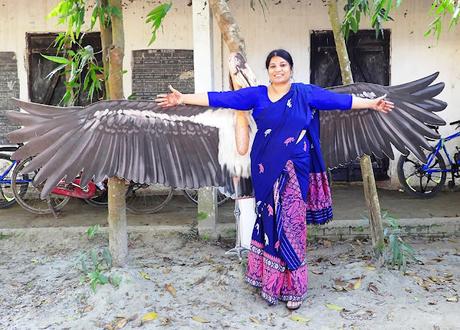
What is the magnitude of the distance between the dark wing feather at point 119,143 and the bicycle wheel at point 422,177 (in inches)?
161

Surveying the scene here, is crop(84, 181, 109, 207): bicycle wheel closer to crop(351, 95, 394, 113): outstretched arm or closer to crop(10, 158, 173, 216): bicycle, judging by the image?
crop(10, 158, 173, 216): bicycle

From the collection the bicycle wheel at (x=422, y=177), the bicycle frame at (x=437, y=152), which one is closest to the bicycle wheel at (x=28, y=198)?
the bicycle wheel at (x=422, y=177)

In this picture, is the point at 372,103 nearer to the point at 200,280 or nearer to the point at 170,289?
the point at 200,280

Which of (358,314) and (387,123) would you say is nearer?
(358,314)

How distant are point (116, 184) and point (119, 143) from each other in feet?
1.92

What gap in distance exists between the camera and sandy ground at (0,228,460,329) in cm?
347

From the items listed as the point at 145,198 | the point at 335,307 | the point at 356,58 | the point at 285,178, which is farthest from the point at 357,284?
the point at 356,58

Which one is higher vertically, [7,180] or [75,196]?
[7,180]

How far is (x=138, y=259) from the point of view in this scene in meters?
4.83

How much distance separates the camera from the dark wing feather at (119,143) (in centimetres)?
325

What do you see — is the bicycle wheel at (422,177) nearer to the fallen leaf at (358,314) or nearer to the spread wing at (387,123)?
the spread wing at (387,123)

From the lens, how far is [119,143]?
11.4ft

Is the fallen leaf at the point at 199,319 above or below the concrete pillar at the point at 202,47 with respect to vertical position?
below

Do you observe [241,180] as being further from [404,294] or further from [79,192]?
[79,192]
